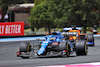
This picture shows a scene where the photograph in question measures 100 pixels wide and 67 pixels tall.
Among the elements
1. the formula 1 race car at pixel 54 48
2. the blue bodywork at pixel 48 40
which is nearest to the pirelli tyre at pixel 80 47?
the formula 1 race car at pixel 54 48

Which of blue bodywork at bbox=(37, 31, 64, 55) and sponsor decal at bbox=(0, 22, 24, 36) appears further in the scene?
sponsor decal at bbox=(0, 22, 24, 36)

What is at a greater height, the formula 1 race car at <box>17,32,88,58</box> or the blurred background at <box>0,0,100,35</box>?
the blurred background at <box>0,0,100,35</box>

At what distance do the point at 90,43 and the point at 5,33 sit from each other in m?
15.0

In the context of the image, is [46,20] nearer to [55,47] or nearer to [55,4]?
[55,4]

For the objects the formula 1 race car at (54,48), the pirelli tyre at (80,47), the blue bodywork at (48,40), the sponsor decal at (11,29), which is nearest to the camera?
the formula 1 race car at (54,48)

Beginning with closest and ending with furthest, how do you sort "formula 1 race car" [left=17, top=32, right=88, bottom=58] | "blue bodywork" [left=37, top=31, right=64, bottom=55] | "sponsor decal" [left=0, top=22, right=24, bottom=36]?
"formula 1 race car" [left=17, top=32, right=88, bottom=58], "blue bodywork" [left=37, top=31, right=64, bottom=55], "sponsor decal" [left=0, top=22, right=24, bottom=36]

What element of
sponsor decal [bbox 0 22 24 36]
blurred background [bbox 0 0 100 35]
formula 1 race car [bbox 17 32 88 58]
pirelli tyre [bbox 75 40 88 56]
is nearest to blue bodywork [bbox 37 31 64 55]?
formula 1 race car [bbox 17 32 88 58]

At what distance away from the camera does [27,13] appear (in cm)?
8306

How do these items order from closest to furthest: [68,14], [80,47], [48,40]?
1. [80,47]
2. [48,40]
3. [68,14]

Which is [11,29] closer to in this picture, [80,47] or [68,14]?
[68,14]

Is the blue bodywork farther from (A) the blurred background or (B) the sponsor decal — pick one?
(A) the blurred background

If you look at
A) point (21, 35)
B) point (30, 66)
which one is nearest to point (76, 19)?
point (21, 35)

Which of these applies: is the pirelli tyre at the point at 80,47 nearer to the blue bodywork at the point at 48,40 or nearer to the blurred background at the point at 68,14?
the blue bodywork at the point at 48,40

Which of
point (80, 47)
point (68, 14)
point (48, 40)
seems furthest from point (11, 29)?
point (80, 47)
